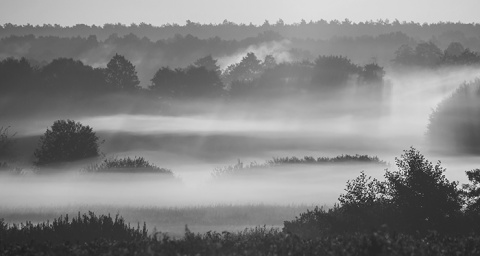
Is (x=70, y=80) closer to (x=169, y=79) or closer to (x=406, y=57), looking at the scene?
(x=169, y=79)

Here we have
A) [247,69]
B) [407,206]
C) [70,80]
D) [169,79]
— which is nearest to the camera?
[407,206]

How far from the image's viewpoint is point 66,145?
6122cm

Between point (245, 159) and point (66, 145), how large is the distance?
38.2 meters

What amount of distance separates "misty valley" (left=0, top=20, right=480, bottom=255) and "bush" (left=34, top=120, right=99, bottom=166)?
0.53 ft

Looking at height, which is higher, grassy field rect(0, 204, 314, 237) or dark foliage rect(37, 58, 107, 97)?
dark foliage rect(37, 58, 107, 97)

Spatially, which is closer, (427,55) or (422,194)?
(422,194)

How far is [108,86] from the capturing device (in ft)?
423

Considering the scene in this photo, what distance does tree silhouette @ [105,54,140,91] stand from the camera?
131 m

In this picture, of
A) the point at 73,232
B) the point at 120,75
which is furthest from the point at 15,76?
the point at 73,232

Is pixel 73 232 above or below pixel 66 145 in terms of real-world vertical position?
below

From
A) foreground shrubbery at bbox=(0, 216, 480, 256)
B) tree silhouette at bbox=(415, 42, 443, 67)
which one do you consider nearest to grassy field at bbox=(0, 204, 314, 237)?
foreground shrubbery at bbox=(0, 216, 480, 256)

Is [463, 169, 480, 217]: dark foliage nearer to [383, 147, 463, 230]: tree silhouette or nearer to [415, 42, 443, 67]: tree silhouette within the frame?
[383, 147, 463, 230]: tree silhouette

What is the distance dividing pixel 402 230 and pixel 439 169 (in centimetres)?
348

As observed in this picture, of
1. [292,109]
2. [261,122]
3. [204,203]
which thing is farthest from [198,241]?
[292,109]
